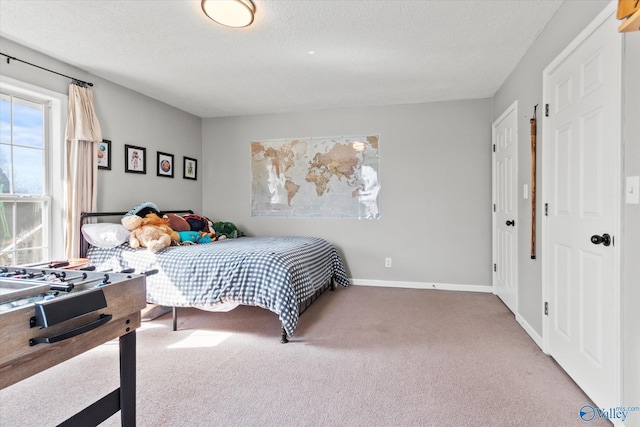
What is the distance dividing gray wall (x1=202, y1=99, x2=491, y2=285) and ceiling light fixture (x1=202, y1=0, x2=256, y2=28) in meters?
2.31

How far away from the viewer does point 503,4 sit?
206 centimetres

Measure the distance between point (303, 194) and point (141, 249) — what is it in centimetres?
212

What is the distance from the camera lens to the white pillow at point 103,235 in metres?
2.94

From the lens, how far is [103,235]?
9.70 ft

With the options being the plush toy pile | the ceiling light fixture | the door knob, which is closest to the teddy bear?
the plush toy pile

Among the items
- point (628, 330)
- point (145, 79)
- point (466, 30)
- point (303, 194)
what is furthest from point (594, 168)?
point (145, 79)

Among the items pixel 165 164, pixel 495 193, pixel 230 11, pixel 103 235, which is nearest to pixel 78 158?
pixel 103 235

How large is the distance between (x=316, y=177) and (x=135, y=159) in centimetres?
217

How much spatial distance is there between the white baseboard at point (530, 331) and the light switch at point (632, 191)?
4.53 feet

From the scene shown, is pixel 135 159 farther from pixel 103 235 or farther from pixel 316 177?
pixel 316 177

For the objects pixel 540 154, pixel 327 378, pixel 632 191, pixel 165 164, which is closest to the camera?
pixel 632 191

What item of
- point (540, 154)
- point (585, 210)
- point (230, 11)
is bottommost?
point (585, 210)

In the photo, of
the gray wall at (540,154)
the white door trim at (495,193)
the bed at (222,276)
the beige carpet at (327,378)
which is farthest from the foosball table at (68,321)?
the white door trim at (495,193)

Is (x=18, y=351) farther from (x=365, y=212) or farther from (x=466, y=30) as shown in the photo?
(x=365, y=212)
